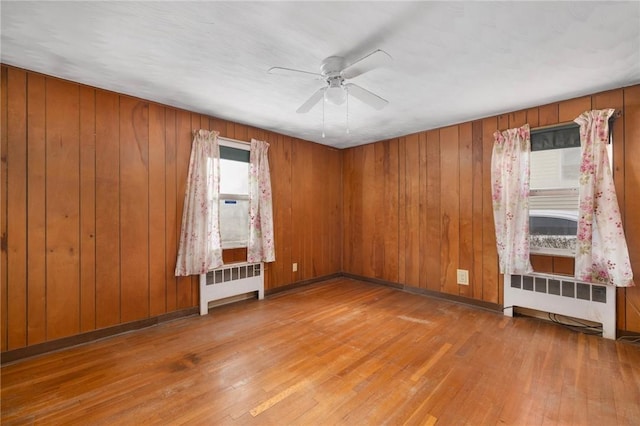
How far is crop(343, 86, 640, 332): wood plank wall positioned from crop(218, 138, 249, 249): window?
2027mm

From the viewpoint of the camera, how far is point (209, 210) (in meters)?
3.21

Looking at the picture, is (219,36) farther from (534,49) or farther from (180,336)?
(180,336)

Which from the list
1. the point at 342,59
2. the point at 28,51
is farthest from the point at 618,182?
the point at 28,51

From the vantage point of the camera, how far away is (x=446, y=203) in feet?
12.2

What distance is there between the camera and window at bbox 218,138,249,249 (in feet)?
11.5

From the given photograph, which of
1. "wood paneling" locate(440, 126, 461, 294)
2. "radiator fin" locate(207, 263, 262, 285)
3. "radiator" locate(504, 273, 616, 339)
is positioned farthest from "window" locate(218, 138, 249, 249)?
"radiator" locate(504, 273, 616, 339)

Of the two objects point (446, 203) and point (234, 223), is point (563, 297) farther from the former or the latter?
point (234, 223)

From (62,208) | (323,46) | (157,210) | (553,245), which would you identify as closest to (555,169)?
(553,245)

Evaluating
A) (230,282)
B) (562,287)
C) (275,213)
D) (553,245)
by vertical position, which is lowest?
(230,282)

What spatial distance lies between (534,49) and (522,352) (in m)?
2.41

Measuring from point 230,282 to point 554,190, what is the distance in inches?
153

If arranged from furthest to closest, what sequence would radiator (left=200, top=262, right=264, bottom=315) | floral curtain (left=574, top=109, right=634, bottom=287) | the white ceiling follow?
1. radiator (left=200, top=262, right=264, bottom=315)
2. floral curtain (left=574, top=109, right=634, bottom=287)
3. the white ceiling

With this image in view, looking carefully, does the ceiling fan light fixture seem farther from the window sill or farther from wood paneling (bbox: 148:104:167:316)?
the window sill

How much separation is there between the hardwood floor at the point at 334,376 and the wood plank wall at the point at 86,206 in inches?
12.9
